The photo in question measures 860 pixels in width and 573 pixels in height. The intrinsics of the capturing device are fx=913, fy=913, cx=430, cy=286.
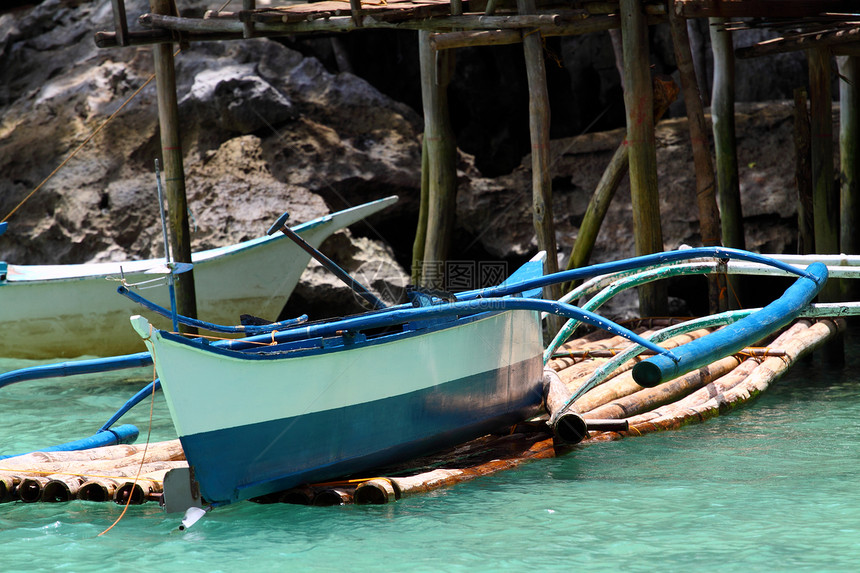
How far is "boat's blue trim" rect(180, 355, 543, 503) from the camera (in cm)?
469

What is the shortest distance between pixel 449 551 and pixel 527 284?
2.02 meters

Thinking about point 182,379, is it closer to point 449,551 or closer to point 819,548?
point 449,551

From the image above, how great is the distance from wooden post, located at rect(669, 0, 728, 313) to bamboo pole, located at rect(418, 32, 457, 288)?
2.52 metres

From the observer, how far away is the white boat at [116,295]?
9898 millimetres

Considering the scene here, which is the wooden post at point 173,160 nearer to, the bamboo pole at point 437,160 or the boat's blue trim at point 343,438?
the bamboo pole at point 437,160

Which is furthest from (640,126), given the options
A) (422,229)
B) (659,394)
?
(422,229)

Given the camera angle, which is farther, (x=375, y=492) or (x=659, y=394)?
(x=659, y=394)

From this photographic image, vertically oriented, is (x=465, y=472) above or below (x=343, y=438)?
below

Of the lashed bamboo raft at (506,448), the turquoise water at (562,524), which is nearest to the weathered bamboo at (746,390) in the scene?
the lashed bamboo raft at (506,448)

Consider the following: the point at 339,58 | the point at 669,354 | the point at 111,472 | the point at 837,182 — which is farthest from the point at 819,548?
the point at 339,58

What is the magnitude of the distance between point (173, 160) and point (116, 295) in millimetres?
2433

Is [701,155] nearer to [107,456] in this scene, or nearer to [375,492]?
[375,492]

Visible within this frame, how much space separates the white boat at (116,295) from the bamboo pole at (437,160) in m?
0.56

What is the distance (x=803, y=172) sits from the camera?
9445 millimetres
